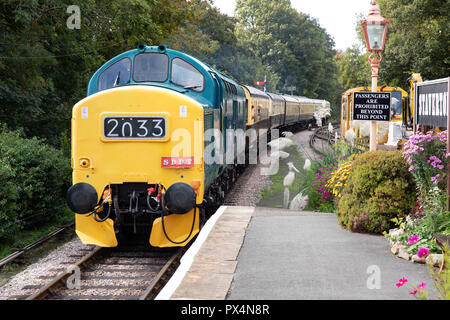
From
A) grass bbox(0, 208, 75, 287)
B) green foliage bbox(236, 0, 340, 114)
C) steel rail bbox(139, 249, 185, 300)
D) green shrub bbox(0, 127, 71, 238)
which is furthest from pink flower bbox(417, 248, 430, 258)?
green foliage bbox(236, 0, 340, 114)

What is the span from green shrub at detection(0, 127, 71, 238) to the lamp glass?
741 centimetres

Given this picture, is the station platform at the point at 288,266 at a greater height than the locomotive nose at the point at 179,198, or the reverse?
the locomotive nose at the point at 179,198

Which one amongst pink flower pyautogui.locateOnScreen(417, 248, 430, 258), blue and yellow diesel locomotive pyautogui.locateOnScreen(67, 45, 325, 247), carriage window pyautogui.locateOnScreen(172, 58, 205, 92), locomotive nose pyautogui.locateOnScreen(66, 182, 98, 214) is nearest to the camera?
pink flower pyautogui.locateOnScreen(417, 248, 430, 258)

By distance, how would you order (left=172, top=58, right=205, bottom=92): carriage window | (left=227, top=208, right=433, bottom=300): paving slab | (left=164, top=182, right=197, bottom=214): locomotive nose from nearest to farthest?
(left=227, top=208, right=433, bottom=300): paving slab
(left=164, top=182, right=197, bottom=214): locomotive nose
(left=172, top=58, right=205, bottom=92): carriage window

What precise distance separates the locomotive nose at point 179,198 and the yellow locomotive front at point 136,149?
0.42 feet

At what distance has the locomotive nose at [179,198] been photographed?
337 inches

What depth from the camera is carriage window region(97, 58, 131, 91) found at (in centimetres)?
1051

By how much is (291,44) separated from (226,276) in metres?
72.1

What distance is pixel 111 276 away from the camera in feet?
27.8

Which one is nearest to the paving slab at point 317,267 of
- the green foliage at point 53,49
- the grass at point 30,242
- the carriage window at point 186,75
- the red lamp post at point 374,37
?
the red lamp post at point 374,37

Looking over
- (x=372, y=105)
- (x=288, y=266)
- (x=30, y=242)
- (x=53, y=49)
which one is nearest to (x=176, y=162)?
(x=288, y=266)

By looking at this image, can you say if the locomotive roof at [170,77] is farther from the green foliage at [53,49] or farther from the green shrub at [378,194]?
the green foliage at [53,49]

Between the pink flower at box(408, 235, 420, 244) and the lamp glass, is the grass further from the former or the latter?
the lamp glass
